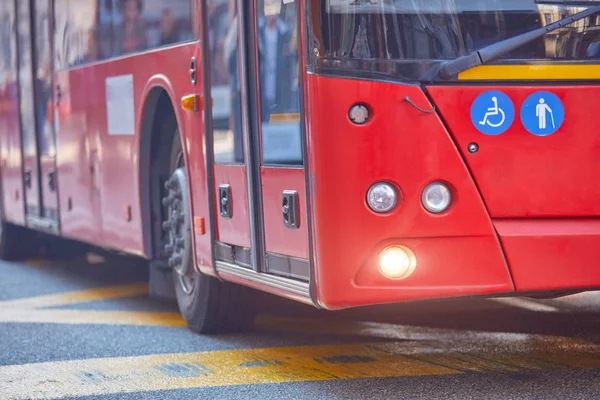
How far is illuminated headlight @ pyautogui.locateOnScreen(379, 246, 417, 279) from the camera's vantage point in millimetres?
5125

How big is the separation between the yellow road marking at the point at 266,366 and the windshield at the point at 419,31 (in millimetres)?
1402

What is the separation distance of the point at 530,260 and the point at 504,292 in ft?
0.52

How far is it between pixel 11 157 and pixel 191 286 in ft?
15.1

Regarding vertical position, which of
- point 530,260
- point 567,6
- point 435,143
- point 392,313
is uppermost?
point 567,6

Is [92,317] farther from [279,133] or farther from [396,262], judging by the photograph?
[396,262]

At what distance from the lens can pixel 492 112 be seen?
5.13 meters

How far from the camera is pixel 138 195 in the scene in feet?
25.8

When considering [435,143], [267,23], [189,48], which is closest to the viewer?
[435,143]

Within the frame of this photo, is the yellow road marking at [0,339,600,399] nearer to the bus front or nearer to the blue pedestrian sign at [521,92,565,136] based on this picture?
the bus front

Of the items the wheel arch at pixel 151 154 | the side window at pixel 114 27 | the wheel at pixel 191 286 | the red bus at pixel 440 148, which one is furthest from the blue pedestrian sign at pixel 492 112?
the wheel arch at pixel 151 154

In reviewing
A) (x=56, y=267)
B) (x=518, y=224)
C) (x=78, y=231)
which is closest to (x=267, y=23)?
(x=518, y=224)

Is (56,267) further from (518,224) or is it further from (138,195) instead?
(518,224)

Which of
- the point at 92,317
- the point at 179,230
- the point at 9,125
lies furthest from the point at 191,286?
the point at 9,125

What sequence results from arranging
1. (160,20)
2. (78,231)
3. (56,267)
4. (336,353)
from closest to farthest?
(336,353)
(160,20)
(78,231)
(56,267)
